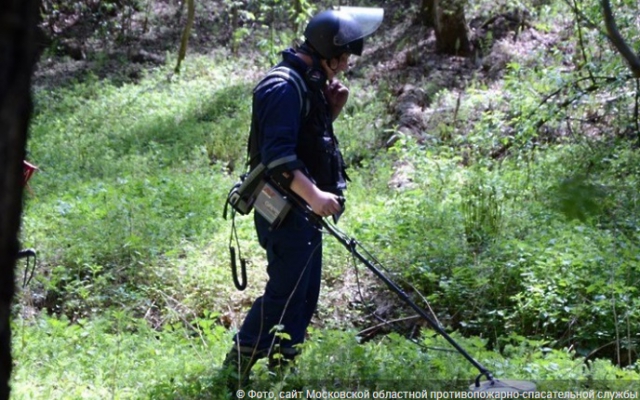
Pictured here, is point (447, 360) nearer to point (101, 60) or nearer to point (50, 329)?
point (50, 329)

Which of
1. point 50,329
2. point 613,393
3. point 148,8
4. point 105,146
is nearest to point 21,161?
point 613,393

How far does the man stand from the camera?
176 inches

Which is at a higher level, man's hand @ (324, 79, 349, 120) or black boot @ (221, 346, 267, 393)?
man's hand @ (324, 79, 349, 120)

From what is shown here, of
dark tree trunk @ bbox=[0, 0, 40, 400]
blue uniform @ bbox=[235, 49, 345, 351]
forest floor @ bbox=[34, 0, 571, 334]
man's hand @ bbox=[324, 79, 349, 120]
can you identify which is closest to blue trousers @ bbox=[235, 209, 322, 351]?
blue uniform @ bbox=[235, 49, 345, 351]

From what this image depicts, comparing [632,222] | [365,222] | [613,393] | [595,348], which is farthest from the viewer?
[365,222]

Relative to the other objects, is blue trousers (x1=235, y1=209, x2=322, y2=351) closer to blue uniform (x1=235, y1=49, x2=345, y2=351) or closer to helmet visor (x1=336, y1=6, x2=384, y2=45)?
blue uniform (x1=235, y1=49, x2=345, y2=351)

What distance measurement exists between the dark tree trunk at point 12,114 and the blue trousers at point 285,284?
3.20 metres

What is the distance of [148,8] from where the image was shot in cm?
2275

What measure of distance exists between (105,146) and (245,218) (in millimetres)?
4999

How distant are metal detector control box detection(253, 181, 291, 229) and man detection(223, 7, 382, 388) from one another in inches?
2.4

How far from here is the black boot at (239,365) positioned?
456 cm

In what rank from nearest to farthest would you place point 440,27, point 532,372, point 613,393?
point 613,393 → point 532,372 → point 440,27

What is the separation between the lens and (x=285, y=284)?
467 centimetres

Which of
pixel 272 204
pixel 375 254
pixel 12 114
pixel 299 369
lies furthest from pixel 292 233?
pixel 12 114
